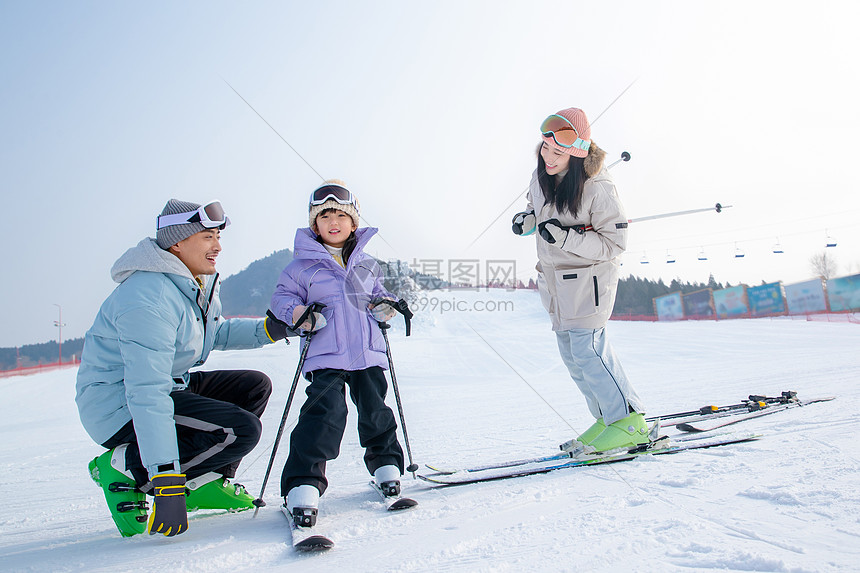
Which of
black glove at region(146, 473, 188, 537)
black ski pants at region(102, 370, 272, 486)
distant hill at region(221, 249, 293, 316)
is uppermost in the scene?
distant hill at region(221, 249, 293, 316)

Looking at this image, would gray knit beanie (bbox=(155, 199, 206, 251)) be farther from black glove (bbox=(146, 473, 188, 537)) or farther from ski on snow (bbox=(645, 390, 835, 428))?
ski on snow (bbox=(645, 390, 835, 428))

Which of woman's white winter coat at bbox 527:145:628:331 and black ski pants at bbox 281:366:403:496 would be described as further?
woman's white winter coat at bbox 527:145:628:331

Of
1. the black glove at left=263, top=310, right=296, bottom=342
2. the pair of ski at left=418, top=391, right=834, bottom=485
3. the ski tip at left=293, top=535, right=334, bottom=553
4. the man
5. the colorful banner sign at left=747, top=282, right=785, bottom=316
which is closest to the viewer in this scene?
the ski tip at left=293, top=535, right=334, bottom=553

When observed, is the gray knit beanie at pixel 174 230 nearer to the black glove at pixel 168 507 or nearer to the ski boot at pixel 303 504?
the black glove at pixel 168 507

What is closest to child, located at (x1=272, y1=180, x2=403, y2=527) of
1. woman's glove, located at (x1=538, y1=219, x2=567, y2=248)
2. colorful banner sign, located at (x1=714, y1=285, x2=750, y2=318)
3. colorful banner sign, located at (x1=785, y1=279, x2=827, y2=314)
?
woman's glove, located at (x1=538, y1=219, x2=567, y2=248)

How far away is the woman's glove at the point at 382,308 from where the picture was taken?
247 cm

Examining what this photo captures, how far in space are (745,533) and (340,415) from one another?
5.23 feet

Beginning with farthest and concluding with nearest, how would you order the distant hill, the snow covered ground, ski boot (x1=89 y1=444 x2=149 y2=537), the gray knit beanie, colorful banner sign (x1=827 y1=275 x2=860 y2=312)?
the distant hill
colorful banner sign (x1=827 y1=275 x2=860 y2=312)
the gray knit beanie
ski boot (x1=89 y1=444 x2=149 y2=537)
the snow covered ground

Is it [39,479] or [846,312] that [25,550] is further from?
[846,312]

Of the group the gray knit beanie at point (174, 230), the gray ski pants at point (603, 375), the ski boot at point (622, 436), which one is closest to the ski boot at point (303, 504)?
the gray knit beanie at point (174, 230)

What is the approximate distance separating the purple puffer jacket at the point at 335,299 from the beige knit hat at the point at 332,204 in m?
0.10

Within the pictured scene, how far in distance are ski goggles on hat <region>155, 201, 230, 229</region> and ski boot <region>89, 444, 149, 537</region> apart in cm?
102

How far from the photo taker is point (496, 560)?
4.44 feet

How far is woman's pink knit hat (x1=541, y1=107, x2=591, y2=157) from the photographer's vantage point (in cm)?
290
